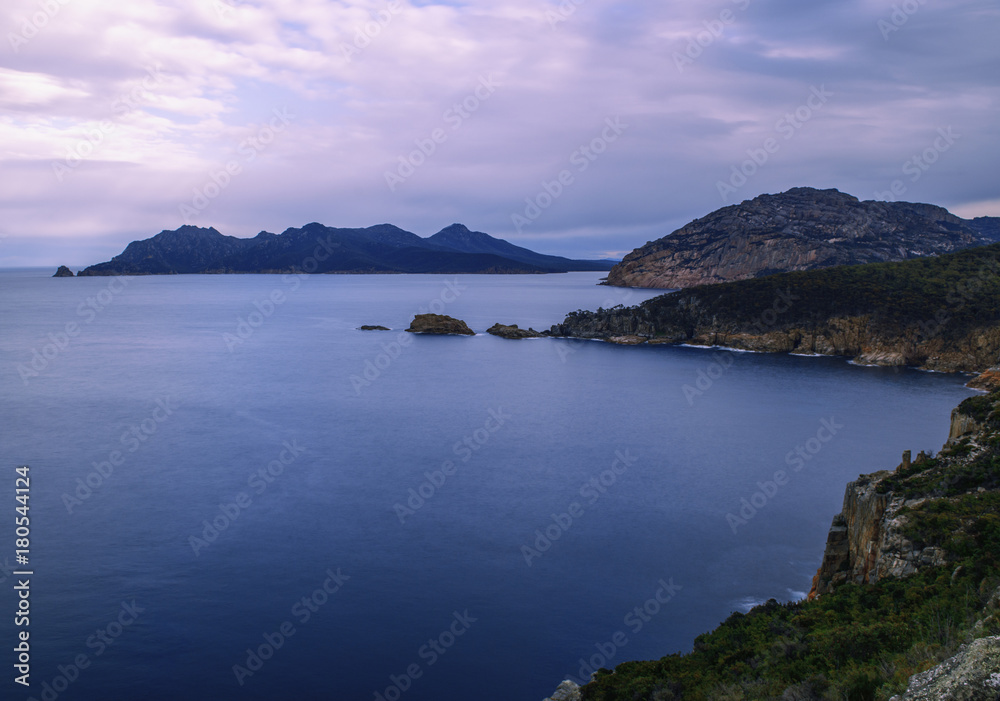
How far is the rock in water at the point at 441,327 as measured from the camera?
95.1 m

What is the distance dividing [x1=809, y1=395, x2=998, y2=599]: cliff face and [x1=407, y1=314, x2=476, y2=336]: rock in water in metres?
74.7

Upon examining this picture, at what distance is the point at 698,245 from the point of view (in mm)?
197875

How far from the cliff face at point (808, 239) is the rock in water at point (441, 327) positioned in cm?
9955

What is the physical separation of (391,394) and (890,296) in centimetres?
5512

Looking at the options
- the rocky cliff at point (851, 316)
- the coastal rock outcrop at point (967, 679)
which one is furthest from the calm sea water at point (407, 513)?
the coastal rock outcrop at point (967, 679)

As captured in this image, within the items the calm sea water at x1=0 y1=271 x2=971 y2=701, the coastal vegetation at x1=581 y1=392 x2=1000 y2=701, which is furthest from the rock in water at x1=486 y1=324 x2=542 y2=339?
the coastal vegetation at x1=581 y1=392 x2=1000 y2=701

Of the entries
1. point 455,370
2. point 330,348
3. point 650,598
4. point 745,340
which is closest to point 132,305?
point 330,348

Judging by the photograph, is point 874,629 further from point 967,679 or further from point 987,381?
point 987,381

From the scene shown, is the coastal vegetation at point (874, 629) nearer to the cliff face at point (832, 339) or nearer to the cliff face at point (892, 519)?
the cliff face at point (892, 519)

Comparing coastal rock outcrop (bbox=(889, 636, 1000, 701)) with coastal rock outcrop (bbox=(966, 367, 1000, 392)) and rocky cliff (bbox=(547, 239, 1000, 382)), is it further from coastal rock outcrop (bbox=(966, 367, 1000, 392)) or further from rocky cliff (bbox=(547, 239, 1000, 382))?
rocky cliff (bbox=(547, 239, 1000, 382))

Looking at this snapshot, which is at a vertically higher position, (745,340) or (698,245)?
(698,245)

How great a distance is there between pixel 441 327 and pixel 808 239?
113576 millimetres

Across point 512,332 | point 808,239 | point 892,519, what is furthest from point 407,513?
point 808,239

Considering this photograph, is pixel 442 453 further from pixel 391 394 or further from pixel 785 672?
pixel 785 672
